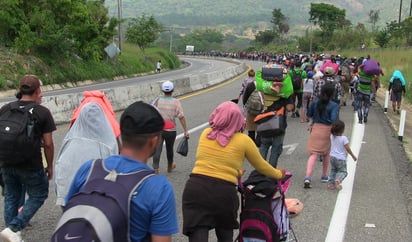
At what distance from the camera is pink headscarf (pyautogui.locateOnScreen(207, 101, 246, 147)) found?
168 inches

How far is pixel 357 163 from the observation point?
31.7 ft

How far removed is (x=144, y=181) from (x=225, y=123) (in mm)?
1859

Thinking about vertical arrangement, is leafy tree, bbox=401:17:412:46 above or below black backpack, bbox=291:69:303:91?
above

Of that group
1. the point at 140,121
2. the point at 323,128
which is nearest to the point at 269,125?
the point at 323,128

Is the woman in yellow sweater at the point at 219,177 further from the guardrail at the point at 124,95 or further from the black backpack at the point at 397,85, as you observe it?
the black backpack at the point at 397,85

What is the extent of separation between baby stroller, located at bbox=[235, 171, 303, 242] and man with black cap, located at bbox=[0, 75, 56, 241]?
2.02 m

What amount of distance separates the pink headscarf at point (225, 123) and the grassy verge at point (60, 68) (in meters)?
27.6

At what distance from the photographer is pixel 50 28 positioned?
1454 inches

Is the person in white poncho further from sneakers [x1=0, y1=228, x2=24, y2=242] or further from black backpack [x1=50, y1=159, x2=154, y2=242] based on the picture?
black backpack [x1=50, y1=159, x2=154, y2=242]

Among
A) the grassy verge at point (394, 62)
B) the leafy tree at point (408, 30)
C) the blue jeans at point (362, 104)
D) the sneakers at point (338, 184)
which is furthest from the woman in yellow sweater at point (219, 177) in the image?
the leafy tree at point (408, 30)

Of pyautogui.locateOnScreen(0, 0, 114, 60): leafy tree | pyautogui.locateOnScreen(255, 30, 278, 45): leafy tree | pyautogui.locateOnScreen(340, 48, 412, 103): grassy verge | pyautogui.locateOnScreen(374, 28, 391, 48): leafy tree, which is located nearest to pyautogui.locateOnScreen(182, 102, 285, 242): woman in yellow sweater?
pyautogui.locateOnScreen(340, 48, 412, 103): grassy verge

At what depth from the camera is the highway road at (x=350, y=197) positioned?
5910 millimetres

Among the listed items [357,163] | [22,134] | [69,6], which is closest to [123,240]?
[22,134]

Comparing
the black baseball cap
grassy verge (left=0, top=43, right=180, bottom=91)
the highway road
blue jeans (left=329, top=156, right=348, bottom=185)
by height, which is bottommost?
grassy verge (left=0, top=43, right=180, bottom=91)
